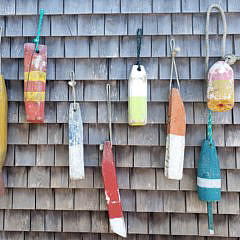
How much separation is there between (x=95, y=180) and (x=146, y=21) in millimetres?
1152

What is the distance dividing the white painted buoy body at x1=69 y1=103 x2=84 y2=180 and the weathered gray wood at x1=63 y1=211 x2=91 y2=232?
0.30 meters

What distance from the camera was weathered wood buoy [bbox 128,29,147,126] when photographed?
64.1 inches

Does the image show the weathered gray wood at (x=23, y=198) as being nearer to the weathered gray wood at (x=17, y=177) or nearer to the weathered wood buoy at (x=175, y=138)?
the weathered gray wood at (x=17, y=177)

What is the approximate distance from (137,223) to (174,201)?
30cm

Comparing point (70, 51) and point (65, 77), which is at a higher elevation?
point (70, 51)

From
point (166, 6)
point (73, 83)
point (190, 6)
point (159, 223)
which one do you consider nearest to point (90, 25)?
point (73, 83)

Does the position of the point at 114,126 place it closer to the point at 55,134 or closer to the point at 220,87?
the point at 55,134

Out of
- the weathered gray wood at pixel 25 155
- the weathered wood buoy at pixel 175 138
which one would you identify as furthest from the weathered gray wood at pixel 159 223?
the weathered gray wood at pixel 25 155

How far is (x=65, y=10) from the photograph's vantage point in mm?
1776

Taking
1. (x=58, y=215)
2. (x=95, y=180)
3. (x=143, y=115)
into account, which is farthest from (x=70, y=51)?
(x=58, y=215)

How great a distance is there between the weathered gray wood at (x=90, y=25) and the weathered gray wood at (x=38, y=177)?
3.24ft

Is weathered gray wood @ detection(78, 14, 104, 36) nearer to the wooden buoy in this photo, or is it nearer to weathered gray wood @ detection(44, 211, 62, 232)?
the wooden buoy

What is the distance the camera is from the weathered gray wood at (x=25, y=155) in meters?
1.76

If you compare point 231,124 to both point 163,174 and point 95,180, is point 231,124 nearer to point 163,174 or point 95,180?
point 163,174
